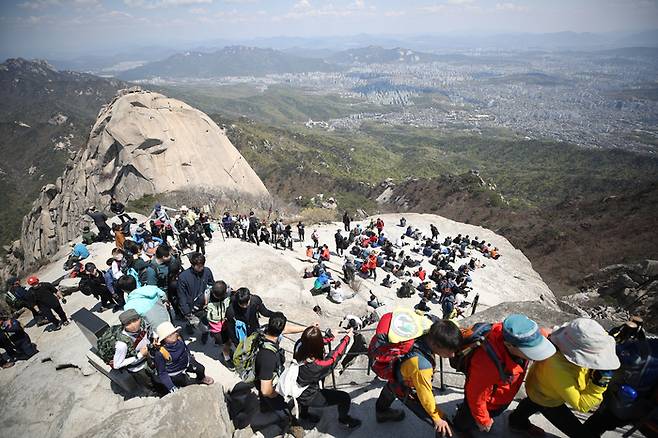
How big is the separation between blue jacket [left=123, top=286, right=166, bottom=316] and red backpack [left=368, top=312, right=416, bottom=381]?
420cm

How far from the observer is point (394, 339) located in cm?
353

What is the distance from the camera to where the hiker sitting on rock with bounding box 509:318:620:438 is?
297cm

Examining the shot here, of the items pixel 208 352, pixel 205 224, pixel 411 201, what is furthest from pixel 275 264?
pixel 411 201

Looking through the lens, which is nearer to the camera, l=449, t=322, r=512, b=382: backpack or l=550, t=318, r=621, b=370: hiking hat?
l=550, t=318, r=621, b=370: hiking hat

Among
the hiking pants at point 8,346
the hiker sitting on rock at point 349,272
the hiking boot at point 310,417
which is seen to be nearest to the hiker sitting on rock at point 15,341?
the hiking pants at point 8,346

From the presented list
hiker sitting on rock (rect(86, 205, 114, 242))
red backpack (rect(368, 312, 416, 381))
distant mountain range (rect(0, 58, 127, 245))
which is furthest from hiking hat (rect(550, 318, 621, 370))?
distant mountain range (rect(0, 58, 127, 245))

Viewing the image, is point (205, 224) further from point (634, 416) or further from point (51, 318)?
point (634, 416)

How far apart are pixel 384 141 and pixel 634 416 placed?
190 m

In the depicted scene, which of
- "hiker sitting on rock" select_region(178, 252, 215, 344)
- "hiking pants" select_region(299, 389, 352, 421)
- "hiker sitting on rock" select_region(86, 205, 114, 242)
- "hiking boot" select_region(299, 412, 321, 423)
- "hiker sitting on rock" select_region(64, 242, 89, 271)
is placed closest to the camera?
"hiking pants" select_region(299, 389, 352, 421)

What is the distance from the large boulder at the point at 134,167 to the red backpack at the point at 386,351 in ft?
107

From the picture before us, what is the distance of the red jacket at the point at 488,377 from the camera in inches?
128

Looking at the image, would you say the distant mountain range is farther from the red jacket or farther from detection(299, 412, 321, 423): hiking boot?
the red jacket

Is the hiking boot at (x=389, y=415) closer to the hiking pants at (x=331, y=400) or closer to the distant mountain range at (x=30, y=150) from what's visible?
the hiking pants at (x=331, y=400)

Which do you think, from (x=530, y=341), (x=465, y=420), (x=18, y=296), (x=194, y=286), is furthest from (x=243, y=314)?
(x=18, y=296)
